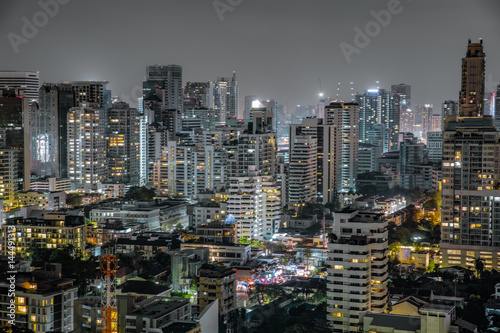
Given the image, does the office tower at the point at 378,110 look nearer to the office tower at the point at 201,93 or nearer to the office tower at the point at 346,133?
the office tower at the point at 201,93

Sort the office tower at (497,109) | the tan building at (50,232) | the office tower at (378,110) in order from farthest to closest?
the office tower at (378,110) < the office tower at (497,109) < the tan building at (50,232)

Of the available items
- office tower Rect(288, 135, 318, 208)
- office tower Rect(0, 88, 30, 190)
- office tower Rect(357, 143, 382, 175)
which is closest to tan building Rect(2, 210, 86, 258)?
office tower Rect(0, 88, 30, 190)

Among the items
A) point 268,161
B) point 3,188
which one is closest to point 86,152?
point 3,188

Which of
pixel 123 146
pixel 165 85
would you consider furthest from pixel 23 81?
pixel 165 85

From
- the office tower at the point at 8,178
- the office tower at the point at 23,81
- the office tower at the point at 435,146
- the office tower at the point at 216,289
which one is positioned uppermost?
the office tower at the point at 23,81

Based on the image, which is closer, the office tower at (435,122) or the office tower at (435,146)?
the office tower at (435,146)

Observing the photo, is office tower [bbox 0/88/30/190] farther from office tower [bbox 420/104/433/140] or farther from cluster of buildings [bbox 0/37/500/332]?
office tower [bbox 420/104/433/140]

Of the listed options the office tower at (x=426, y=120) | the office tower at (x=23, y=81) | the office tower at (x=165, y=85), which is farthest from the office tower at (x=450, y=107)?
the office tower at (x=23, y=81)

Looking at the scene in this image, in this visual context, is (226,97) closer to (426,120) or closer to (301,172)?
(426,120)
